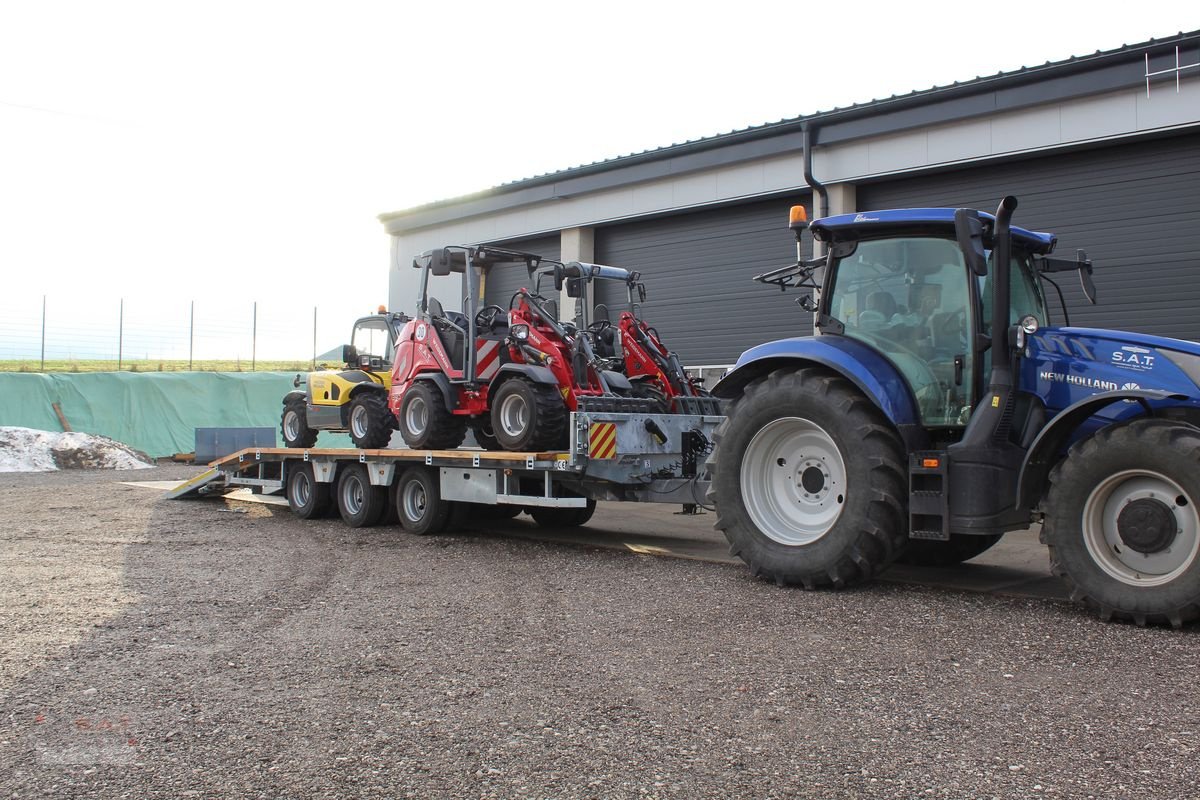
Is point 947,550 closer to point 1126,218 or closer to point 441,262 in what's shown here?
point 441,262

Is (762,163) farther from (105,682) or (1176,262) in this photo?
(105,682)

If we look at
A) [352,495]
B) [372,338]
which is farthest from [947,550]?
[372,338]

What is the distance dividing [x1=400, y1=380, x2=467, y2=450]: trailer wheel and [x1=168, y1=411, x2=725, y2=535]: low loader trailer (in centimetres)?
27

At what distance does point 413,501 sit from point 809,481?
17.4 ft

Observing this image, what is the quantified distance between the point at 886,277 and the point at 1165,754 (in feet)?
13.1

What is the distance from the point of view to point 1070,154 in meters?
12.6

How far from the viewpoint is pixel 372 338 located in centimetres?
1384

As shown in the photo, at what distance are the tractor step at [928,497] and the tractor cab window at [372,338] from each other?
868 centimetres

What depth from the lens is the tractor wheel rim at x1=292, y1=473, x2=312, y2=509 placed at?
12.8m

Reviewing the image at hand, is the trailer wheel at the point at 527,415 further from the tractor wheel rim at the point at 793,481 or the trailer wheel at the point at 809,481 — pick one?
the tractor wheel rim at the point at 793,481

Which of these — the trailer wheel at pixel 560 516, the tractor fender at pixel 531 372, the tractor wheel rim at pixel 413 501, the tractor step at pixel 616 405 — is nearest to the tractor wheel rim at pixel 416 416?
the tractor wheel rim at pixel 413 501

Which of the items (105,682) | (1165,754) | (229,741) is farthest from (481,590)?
(1165,754)

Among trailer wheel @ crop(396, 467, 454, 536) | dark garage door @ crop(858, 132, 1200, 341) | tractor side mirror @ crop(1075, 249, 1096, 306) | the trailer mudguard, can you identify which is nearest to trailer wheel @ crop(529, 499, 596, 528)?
trailer wheel @ crop(396, 467, 454, 536)

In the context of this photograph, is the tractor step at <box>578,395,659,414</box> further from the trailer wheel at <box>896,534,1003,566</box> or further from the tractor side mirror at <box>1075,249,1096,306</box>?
the tractor side mirror at <box>1075,249,1096,306</box>
